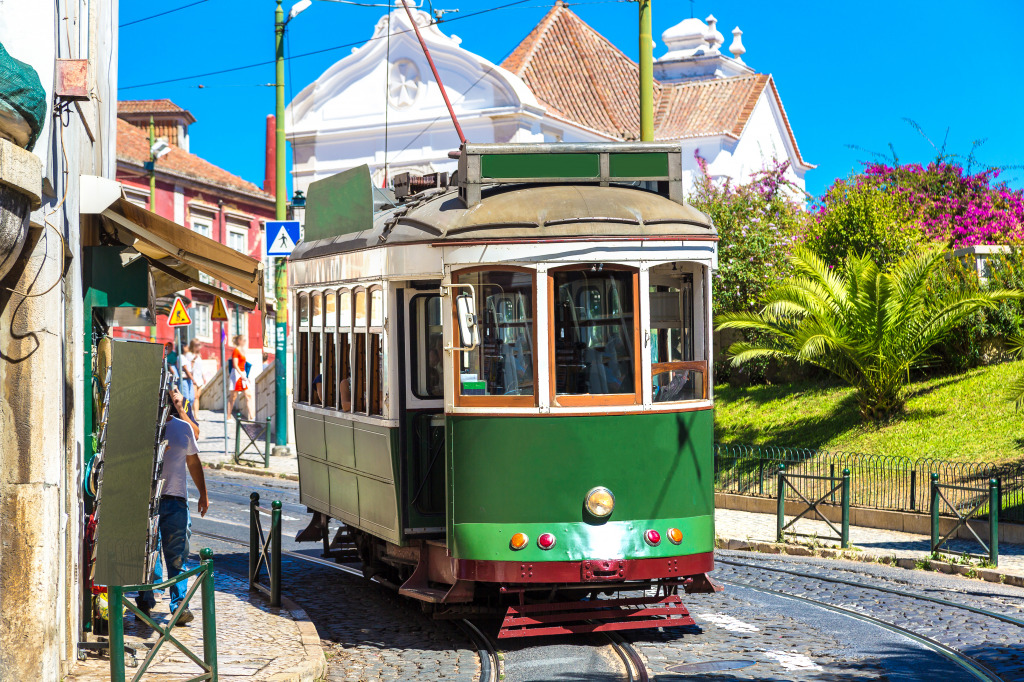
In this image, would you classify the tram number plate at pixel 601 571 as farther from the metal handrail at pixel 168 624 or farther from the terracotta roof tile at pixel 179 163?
the terracotta roof tile at pixel 179 163

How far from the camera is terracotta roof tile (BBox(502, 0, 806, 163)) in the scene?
42.9 m

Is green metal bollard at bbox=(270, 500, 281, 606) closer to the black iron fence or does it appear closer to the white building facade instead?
the black iron fence

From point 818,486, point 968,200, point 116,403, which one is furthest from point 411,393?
point 968,200

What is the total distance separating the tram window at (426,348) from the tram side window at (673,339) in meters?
1.65

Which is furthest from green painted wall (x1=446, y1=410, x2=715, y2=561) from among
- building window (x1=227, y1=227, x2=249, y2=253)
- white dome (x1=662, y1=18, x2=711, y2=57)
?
white dome (x1=662, y1=18, x2=711, y2=57)

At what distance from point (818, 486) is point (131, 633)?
11010 millimetres

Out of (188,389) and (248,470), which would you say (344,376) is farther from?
(248,470)

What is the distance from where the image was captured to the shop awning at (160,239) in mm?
9047

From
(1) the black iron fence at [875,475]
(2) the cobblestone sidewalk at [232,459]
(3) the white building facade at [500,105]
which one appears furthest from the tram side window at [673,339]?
(3) the white building facade at [500,105]

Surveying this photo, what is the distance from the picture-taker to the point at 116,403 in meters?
8.34

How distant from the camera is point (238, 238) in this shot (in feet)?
Result: 155

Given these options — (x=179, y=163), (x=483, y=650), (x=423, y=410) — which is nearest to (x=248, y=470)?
(x=423, y=410)

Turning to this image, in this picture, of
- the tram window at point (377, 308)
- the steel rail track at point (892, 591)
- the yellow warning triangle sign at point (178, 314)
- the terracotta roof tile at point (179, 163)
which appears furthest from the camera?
the terracotta roof tile at point (179, 163)

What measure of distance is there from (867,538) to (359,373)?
8.05 m
